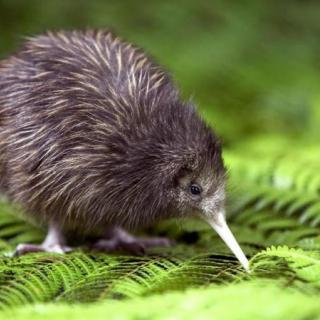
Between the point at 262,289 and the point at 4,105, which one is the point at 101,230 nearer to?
the point at 4,105

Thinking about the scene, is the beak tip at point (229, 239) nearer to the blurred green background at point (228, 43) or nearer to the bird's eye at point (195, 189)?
the bird's eye at point (195, 189)

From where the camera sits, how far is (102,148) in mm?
2900

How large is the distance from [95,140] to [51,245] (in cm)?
61

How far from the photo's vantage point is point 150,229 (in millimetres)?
3578

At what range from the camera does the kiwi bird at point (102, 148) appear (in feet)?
9.52

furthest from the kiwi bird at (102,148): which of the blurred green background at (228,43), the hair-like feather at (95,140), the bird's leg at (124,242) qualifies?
the blurred green background at (228,43)

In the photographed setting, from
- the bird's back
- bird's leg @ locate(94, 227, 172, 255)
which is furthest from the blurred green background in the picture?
the bird's back

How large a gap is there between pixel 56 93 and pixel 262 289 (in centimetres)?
141

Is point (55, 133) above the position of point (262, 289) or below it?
above

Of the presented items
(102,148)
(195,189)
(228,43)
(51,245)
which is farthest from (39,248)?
(228,43)

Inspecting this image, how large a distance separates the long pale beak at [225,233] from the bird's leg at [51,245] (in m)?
A: 0.67

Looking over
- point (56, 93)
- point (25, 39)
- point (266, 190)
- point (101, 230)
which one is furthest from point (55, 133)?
point (266, 190)

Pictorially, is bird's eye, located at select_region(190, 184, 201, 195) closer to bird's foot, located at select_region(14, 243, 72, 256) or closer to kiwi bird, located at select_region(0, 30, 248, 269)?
kiwi bird, located at select_region(0, 30, 248, 269)

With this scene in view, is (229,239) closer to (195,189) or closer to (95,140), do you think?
(195,189)
